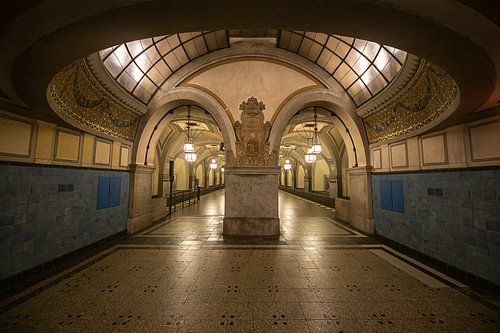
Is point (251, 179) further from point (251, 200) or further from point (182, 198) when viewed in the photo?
point (182, 198)

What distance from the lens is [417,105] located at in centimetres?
458

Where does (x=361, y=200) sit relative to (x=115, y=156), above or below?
below

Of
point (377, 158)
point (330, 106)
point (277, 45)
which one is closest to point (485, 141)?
point (377, 158)

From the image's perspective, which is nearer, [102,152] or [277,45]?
[102,152]

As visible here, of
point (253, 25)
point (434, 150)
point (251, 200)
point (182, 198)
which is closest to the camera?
point (253, 25)

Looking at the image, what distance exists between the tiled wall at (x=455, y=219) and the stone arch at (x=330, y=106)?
1.86m

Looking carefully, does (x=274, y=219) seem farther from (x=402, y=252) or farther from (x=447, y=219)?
(x=447, y=219)

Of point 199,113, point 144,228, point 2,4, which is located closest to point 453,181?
point 2,4

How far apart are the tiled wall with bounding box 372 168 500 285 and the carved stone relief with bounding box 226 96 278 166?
391 centimetres

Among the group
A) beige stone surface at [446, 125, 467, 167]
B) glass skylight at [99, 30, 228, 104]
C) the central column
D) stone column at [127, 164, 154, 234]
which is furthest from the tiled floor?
glass skylight at [99, 30, 228, 104]

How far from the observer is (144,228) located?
721cm

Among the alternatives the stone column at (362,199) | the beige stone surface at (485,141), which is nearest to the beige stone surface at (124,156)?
the stone column at (362,199)

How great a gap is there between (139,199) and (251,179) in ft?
13.6

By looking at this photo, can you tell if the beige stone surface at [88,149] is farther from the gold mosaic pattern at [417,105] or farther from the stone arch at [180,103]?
the gold mosaic pattern at [417,105]
